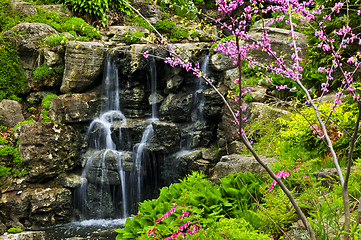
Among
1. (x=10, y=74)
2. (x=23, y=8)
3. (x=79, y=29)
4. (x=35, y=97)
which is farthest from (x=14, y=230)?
(x=23, y=8)

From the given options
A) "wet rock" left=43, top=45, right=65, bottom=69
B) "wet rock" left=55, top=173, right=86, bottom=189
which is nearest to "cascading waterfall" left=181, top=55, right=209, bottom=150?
"wet rock" left=55, top=173, right=86, bottom=189

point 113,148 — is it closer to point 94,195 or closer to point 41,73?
point 94,195

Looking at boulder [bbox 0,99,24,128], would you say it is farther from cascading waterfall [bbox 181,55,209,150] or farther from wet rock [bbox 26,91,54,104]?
cascading waterfall [bbox 181,55,209,150]

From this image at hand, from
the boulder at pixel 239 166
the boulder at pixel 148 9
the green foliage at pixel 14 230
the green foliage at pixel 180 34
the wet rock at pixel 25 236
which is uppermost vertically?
the boulder at pixel 148 9

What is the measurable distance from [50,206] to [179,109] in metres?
5.15

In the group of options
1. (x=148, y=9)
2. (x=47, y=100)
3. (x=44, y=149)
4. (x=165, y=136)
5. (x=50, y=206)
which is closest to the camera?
(x=50, y=206)

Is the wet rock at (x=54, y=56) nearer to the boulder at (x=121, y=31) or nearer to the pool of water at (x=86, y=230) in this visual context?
the boulder at (x=121, y=31)

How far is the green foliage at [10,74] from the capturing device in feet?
34.2

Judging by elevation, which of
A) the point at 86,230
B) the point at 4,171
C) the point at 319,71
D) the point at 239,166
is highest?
the point at 319,71

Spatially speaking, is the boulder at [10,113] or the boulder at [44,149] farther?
the boulder at [10,113]

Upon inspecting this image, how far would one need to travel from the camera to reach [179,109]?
9.87 m

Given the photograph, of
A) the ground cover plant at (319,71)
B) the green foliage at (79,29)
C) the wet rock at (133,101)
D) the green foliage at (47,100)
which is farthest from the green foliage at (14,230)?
the green foliage at (79,29)

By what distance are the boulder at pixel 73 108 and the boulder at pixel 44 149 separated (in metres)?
0.52

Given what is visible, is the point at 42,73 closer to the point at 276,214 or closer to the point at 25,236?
the point at 25,236
